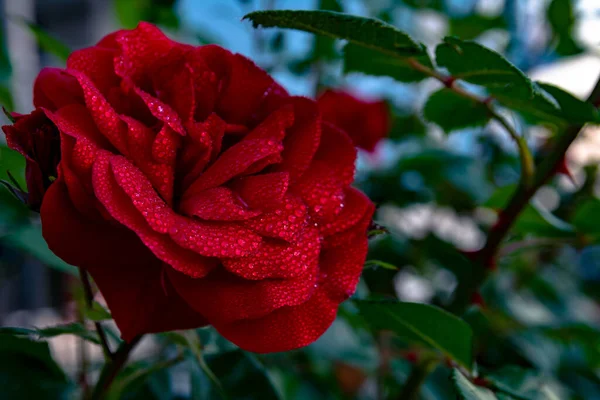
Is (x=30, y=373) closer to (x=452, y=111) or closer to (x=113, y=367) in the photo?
(x=113, y=367)

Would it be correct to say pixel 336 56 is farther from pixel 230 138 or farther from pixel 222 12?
pixel 230 138

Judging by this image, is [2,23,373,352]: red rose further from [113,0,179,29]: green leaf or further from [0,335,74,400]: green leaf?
[113,0,179,29]: green leaf

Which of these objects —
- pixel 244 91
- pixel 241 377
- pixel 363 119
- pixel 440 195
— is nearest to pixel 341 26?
pixel 244 91

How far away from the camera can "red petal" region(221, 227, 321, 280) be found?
0.22m

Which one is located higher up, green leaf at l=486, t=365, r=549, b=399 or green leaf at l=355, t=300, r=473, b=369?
green leaf at l=355, t=300, r=473, b=369

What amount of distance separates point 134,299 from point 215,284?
0.14ft

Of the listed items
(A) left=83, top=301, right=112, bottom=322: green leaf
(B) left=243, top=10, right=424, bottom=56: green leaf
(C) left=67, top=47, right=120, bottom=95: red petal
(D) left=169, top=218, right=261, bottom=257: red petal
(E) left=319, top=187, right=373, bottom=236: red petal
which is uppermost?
(B) left=243, top=10, right=424, bottom=56: green leaf

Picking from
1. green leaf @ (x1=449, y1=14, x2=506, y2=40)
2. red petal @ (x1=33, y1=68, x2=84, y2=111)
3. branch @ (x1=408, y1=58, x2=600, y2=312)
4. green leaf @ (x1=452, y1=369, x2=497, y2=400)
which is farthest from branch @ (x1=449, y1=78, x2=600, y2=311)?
green leaf @ (x1=449, y1=14, x2=506, y2=40)

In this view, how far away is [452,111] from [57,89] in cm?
30

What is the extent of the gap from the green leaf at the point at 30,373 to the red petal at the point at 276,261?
23 cm

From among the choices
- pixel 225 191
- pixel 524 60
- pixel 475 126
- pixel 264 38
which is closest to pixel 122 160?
pixel 225 191

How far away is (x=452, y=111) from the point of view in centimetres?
41

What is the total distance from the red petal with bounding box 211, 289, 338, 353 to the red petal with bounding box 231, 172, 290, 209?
5cm

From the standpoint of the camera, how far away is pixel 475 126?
419 mm
